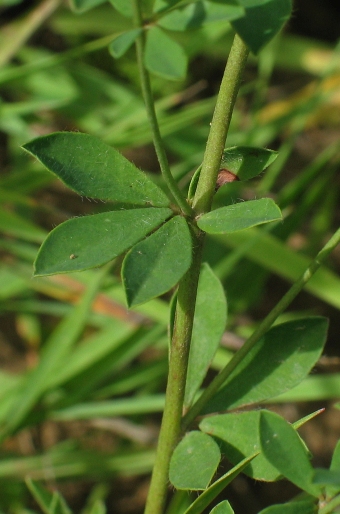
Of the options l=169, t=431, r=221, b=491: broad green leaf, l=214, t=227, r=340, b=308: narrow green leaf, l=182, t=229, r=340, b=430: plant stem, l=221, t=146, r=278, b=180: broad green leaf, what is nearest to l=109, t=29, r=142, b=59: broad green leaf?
l=221, t=146, r=278, b=180: broad green leaf

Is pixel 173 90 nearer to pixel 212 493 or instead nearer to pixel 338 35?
pixel 338 35

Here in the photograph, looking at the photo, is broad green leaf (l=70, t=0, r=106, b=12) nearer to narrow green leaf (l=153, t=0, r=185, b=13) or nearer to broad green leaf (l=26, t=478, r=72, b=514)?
narrow green leaf (l=153, t=0, r=185, b=13)

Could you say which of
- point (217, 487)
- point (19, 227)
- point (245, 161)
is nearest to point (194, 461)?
point (217, 487)

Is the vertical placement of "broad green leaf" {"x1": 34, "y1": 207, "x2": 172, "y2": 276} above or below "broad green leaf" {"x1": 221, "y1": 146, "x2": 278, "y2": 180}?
above

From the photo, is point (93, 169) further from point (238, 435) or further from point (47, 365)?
point (47, 365)

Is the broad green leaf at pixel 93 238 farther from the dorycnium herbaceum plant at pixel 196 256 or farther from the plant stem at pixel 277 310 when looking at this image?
the plant stem at pixel 277 310
